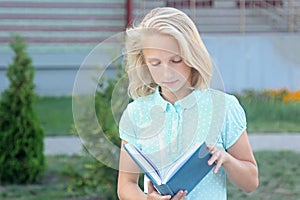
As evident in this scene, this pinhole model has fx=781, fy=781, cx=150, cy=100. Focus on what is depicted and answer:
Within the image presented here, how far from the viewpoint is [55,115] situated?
10430 mm

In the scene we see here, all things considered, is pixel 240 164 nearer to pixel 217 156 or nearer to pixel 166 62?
pixel 217 156

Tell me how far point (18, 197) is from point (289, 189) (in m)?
2.16

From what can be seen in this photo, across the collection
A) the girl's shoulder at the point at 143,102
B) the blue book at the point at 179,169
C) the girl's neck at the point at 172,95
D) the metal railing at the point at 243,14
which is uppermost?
the girl's neck at the point at 172,95

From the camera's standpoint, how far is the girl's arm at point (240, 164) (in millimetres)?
2205

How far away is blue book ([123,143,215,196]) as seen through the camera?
2080mm

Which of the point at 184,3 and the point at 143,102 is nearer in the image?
the point at 143,102

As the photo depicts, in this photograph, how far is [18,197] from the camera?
6176 mm

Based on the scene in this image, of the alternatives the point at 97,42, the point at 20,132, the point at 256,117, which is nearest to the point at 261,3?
the point at 97,42

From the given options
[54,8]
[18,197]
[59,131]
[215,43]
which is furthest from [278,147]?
[54,8]

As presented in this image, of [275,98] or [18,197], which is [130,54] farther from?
[275,98]

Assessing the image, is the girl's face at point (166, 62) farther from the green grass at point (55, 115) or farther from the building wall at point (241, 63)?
the building wall at point (241, 63)

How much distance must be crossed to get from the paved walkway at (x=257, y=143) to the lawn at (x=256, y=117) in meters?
0.25

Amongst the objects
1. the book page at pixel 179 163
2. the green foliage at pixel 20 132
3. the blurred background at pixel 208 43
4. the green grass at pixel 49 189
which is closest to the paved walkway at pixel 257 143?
the blurred background at pixel 208 43

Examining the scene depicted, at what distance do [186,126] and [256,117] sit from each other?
25.3 feet
